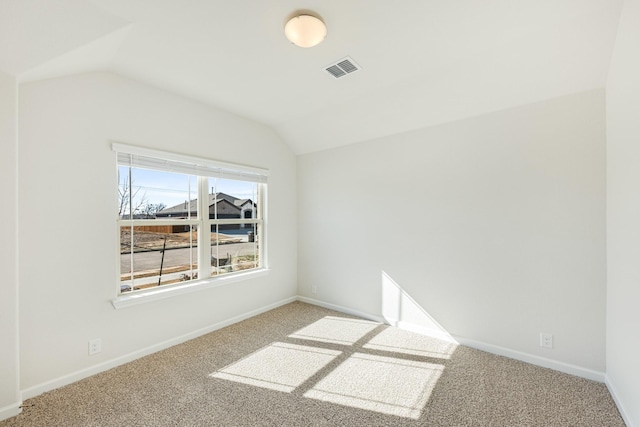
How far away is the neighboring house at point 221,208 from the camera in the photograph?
3.07 meters

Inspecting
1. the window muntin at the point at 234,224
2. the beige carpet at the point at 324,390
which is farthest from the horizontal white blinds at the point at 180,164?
the beige carpet at the point at 324,390

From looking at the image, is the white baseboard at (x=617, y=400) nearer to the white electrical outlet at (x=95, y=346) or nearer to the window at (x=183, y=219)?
the window at (x=183, y=219)

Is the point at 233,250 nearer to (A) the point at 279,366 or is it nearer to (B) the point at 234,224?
(B) the point at 234,224

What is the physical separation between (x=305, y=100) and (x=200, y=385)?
2971 mm

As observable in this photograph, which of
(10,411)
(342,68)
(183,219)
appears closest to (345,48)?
(342,68)

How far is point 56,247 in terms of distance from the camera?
221 cm

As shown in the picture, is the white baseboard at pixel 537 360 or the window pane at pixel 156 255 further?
the window pane at pixel 156 255

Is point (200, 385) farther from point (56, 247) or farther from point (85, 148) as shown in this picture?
point (85, 148)

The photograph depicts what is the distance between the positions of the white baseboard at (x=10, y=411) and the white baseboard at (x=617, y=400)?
4022mm

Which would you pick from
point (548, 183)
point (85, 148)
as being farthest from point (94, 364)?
point (548, 183)

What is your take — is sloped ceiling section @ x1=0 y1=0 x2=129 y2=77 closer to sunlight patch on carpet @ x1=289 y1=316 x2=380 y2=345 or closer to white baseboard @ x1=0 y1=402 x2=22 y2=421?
white baseboard @ x1=0 y1=402 x2=22 y2=421

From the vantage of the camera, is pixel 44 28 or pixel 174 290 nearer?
pixel 44 28

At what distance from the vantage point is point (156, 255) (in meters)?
2.92

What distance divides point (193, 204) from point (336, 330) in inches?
88.8
